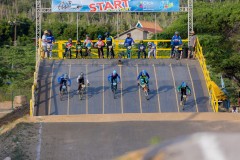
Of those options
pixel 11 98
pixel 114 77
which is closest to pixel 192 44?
pixel 114 77

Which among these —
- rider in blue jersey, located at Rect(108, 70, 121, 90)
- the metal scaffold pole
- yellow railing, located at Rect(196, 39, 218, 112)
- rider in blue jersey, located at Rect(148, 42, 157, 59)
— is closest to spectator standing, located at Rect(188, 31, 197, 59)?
yellow railing, located at Rect(196, 39, 218, 112)

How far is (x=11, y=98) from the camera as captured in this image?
116ft

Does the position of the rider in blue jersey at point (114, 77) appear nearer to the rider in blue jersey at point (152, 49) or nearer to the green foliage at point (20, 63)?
the rider in blue jersey at point (152, 49)

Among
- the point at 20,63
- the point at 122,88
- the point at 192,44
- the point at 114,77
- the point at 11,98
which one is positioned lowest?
the point at 11,98

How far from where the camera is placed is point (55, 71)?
25.4 metres

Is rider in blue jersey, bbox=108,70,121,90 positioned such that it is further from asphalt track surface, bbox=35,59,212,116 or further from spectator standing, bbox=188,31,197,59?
spectator standing, bbox=188,31,197,59

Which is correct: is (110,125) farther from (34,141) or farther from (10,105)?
(10,105)

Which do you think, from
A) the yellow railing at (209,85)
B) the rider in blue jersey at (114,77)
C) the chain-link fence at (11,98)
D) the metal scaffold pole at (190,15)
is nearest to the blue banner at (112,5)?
the metal scaffold pole at (190,15)

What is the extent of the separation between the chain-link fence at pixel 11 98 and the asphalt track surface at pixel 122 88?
27.4 feet

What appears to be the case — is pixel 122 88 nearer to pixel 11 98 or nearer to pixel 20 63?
pixel 11 98

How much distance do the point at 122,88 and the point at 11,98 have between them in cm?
1334

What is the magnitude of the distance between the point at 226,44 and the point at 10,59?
889 inches

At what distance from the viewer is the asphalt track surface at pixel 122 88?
2247 centimetres

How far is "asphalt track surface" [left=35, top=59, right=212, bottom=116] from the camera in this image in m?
22.5
